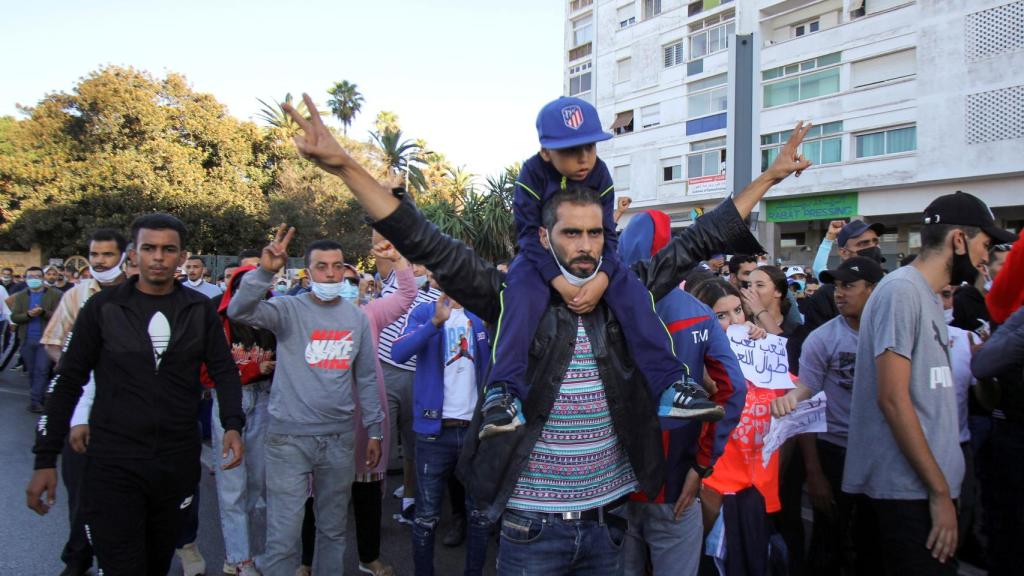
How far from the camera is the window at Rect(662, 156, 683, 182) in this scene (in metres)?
33.5

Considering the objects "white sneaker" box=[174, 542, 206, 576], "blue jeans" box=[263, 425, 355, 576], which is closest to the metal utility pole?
"blue jeans" box=[263, 425, 355, 576]

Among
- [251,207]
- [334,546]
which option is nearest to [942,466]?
[334,546]

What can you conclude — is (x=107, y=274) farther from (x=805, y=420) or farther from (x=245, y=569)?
(x=805, y=420)

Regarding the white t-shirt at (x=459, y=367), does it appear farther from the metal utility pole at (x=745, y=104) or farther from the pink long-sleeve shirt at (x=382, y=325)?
the metal utility pole at (x=745, y=104)

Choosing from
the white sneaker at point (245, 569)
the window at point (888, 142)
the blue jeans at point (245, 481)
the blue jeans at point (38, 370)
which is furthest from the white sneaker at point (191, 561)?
the window at point (888, 142)

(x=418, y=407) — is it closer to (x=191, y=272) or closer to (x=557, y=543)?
(x=557, y=543)

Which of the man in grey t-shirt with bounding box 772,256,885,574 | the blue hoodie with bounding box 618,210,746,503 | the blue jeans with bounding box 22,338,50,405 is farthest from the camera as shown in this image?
the blue jeans with bounding box 22,338,50,405

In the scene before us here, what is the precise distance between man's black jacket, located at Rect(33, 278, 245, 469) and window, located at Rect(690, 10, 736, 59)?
31.9m

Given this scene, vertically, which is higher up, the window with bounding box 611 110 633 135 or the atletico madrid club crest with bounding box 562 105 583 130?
the window with bounding box 611 110 633 135

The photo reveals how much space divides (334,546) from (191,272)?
205 inches

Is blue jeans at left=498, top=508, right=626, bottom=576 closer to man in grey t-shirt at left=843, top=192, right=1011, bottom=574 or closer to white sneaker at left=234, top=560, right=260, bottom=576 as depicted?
man in grey t-shirt at left=843, top=192, right=1011, bottom=574

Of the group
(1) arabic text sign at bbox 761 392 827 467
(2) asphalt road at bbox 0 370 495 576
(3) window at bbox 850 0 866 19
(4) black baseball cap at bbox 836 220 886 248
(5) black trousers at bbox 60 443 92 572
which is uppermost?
(3) window at bbox 850 0 866 19

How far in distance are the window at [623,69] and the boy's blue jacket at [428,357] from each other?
34010 mm

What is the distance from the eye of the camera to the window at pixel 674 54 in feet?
111
